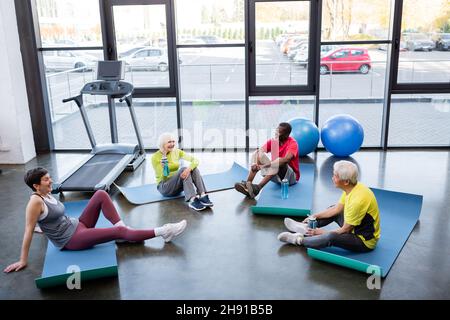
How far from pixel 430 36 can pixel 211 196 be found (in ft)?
12.1

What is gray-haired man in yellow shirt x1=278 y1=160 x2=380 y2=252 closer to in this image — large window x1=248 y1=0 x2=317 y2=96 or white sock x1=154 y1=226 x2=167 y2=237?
white sock x1=154 y1=226 x2=167 y2=237

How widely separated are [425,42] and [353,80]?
1033 mm

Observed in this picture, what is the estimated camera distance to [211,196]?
4.75 m

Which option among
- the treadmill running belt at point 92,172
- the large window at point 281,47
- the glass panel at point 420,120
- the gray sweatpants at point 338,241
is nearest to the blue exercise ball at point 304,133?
the large window at point 281,47

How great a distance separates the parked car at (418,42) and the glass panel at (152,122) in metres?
3.33

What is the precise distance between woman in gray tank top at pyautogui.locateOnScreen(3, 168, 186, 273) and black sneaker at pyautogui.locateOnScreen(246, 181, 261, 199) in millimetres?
1040

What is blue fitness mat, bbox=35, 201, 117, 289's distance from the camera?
3.04m

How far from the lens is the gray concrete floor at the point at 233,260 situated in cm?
299

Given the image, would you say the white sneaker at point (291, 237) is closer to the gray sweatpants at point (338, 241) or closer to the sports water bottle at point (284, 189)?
the gray sweatpants at point (338, 241)

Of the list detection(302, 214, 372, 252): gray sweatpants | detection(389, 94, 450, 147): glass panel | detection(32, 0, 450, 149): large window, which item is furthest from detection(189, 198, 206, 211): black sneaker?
detection(389, 94, 450, 147): glass panel

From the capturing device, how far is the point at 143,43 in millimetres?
6148

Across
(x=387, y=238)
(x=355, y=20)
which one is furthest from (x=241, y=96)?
(x=387, y=238)

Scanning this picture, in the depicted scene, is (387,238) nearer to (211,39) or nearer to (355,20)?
(355,20)
